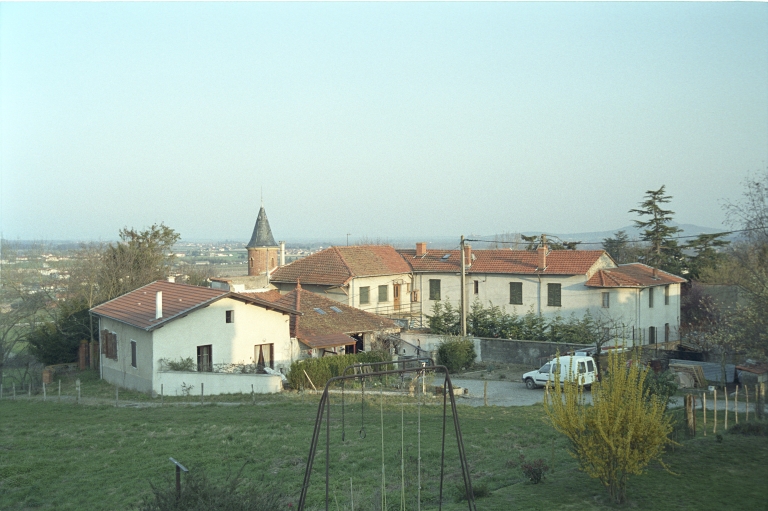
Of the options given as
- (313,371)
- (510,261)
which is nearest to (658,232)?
(510,261)

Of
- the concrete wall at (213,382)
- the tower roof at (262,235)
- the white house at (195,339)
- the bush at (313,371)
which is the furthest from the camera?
the tower roof at (262,235)

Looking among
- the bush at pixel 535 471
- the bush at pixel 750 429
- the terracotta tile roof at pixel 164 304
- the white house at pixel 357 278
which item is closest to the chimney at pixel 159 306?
the terracotta tile roof at pixel 164 304

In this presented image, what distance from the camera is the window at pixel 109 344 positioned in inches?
1055

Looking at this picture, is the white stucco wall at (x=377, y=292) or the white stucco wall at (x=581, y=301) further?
the white stucco wall at (x=377, y=292)

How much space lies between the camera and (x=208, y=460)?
12.4 metres

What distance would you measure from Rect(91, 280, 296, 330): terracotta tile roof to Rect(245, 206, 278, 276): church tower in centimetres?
3292

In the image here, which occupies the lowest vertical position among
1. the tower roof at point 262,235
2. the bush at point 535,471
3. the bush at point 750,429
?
the bush at point 535,471

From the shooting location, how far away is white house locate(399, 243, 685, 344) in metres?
34.6

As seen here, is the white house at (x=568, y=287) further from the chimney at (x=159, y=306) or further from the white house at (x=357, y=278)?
the chimney at (x=159, y=306)

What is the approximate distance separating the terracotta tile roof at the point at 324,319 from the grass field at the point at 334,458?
348 inches

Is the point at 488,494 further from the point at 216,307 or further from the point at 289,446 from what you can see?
the point at 216,307

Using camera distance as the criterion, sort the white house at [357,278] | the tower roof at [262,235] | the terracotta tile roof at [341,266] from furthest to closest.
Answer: the tower roof at [262,235]
the terracotta tile roof at [341,266]
the white house at [357,278]

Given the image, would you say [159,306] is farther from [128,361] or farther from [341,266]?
[341,266]

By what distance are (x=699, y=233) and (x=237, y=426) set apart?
37391 millimetres
